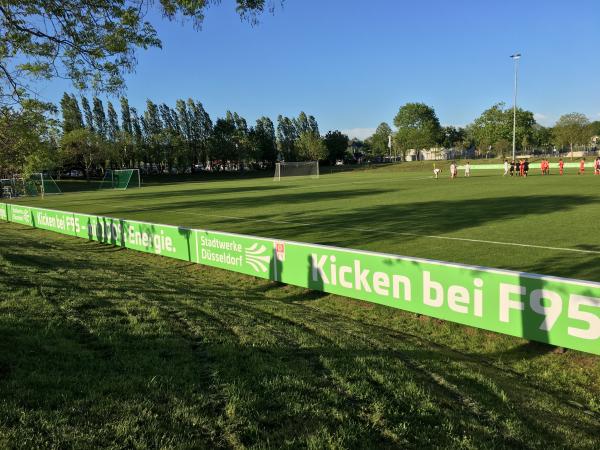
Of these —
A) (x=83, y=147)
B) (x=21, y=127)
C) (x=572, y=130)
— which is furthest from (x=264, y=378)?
(x=572, y=130)

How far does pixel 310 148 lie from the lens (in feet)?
356

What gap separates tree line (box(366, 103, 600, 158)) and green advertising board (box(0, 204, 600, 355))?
98.1 m

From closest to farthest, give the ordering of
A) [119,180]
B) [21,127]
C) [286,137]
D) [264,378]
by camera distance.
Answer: [264,378]
[21,127]
[119,180]
[286,137]

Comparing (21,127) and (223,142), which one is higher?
(223,142)

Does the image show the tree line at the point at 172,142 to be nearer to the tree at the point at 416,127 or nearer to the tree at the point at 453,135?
the tree at the point at 416,127

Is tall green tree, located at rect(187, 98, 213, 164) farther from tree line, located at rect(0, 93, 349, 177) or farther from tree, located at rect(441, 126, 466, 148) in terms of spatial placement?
tree, located at rect(441, 126, 466, 148)

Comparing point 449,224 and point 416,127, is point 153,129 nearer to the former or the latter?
point 416,127

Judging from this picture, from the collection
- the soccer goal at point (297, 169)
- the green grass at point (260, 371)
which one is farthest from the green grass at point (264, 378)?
the soccer goal at point (297, 169)

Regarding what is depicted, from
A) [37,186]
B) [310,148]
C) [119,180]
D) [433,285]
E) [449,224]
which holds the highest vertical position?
[310,148]

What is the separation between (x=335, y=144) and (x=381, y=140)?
29.2 m

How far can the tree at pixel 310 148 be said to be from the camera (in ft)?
356

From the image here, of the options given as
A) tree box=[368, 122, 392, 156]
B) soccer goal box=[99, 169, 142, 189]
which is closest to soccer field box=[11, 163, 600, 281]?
soccer goal box=[99, 169, 142, 189]

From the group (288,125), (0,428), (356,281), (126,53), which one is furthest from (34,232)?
(288,125)

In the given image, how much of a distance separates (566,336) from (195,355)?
14.7 feet
